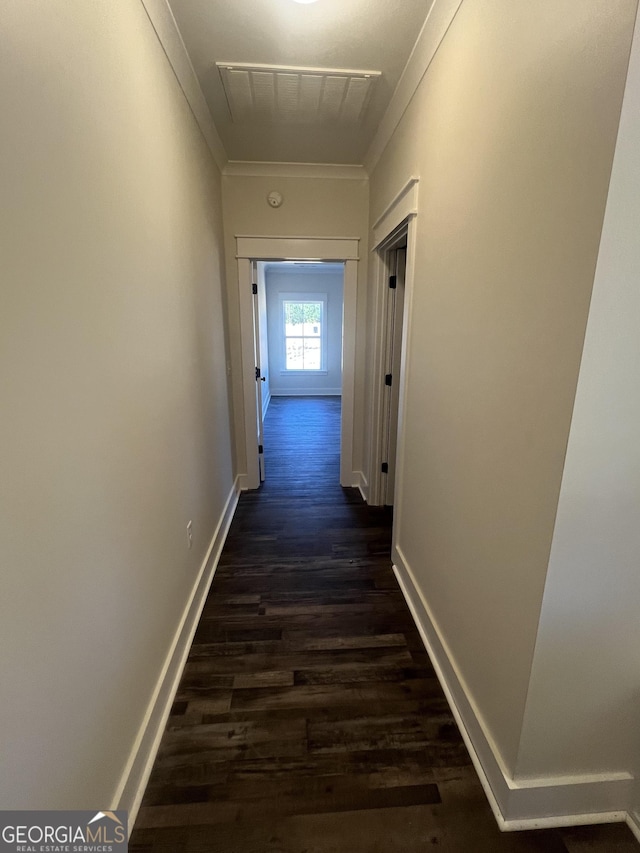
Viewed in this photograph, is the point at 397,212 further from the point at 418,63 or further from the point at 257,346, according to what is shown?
the point at 257,346

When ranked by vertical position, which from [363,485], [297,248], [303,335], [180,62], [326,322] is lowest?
[363,485]

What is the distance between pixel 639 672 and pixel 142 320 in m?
1.88

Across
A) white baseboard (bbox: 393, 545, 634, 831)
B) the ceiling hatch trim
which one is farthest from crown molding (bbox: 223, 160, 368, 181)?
white baseboard (bbox: 393, 545, 634, 831)

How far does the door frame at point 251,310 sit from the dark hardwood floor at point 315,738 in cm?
123

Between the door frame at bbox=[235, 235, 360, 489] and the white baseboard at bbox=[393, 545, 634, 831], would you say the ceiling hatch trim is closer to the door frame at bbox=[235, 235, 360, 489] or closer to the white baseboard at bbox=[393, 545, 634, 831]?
the door frame at bbox=[235, 235, 360, 489]

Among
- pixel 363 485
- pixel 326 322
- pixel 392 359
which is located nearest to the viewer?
pixel 392 359

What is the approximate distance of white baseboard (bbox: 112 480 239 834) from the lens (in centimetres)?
113

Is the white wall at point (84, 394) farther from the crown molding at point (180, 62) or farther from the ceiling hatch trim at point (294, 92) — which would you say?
the ceiling hatch trim at point (294, 92)

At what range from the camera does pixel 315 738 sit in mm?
1367

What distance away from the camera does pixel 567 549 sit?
93 cm

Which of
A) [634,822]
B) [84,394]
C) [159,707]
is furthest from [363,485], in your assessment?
[84,394]

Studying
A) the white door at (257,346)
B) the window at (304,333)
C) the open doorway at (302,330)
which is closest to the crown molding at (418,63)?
the white door at (257,346)

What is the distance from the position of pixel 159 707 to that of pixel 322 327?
709cm

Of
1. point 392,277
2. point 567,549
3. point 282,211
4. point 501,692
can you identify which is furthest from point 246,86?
point 501,692
